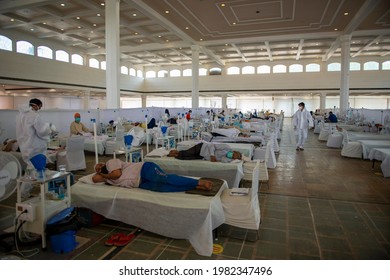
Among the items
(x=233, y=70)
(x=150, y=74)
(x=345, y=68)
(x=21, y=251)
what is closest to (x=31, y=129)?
(x=21, y=251)

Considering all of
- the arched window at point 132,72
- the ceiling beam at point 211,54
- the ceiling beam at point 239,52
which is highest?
the ceiling beam at point 239,52

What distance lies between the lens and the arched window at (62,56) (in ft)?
69.0

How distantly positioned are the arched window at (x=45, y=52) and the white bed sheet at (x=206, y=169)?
18.0 meters

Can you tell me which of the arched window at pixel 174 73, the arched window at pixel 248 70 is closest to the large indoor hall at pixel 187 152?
the arched window at pixel 248 70

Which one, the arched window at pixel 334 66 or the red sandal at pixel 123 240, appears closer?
the red sandal at pixel 123 240

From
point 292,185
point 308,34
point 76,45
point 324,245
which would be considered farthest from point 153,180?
point 76,45

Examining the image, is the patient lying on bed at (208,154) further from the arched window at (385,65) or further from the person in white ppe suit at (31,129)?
the arched window at (385,65)

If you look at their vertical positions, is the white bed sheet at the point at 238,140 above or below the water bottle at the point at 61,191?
above

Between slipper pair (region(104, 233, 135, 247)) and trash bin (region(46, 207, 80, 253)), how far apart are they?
372 mm

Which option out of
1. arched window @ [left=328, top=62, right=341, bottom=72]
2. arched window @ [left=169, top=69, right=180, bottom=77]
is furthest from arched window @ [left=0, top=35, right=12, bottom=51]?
arched window @ [left=328, top=62, right=341, bottom=72]

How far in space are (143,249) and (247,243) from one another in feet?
3.87

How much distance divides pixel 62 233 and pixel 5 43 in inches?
729

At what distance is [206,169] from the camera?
5.06 meters

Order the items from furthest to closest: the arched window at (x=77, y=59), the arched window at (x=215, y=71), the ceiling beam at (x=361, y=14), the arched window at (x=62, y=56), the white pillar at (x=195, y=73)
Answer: the arched window at (x=215, y=71)
the arched window at (x=77, y=59)
the arched window at (x=62, y=56)
the white pillar at (x=195, y=73)
the ceiling beam at (x=361, y=14)
